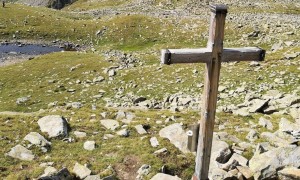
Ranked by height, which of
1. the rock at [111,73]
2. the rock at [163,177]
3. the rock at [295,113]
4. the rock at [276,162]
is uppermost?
the rock at [276,162]

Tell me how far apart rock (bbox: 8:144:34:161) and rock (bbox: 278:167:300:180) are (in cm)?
984

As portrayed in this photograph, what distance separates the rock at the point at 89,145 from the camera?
1663 cm

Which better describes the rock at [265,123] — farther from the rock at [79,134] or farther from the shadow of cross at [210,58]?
the rock at [79,134]

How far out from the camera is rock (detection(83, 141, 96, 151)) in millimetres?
16631

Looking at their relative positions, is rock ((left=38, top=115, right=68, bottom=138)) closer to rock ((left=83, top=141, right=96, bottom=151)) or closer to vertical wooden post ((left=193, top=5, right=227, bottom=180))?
rock ((left=83, top=141, right=96, bottom=151))

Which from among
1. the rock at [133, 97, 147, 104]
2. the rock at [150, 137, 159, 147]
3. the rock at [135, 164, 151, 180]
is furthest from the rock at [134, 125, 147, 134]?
the rock at [133, 97, 147, 104]

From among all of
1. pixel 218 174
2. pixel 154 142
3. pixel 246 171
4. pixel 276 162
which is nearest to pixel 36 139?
pixel 154 142

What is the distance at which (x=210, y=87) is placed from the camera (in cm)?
1053

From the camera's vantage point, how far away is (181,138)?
1702cm

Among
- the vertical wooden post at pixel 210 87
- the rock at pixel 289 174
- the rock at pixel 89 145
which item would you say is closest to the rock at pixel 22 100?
the rock at pixel 89 145

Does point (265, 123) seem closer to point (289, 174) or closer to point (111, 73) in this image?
point (289, 174)

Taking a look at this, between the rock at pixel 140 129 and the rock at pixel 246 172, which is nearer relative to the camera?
the rock at pixel 246 172

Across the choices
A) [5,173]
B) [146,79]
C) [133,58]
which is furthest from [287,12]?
[5,173]

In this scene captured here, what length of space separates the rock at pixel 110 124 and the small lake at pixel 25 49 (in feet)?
155
